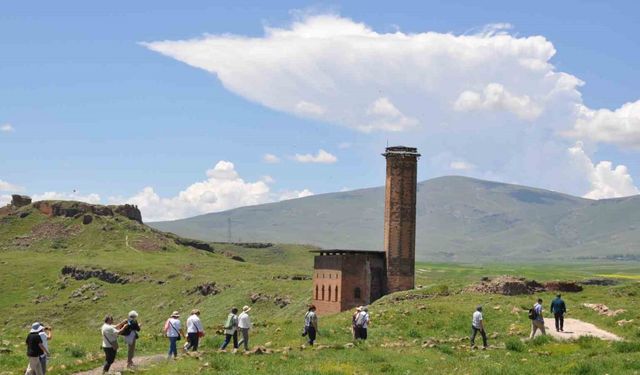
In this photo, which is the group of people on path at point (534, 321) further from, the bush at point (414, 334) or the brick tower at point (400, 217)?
the brick tower at point (400, 217)

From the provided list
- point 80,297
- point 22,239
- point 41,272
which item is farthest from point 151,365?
point 22,239

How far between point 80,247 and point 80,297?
112 ft

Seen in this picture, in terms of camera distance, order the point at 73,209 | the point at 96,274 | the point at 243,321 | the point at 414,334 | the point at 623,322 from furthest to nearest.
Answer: the point at 73,209, the point at 96,274, the point at 623,322, the point at 414,334, the point at 243,321

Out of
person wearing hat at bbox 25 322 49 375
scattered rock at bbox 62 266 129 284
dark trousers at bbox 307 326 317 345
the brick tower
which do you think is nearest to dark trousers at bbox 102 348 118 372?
person wearing hat at bbox 25 322 49 375

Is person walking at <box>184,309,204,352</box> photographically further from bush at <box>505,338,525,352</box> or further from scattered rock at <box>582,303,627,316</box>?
scattered rock at <box>582,303,627,316</box>

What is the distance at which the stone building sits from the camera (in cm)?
7175

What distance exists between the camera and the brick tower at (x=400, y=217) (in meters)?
73.1

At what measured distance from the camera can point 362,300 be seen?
2817 inches

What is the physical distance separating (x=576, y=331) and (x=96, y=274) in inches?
3857

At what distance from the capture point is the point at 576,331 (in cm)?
3669

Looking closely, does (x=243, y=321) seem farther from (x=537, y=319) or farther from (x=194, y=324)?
(x=537, y=319)

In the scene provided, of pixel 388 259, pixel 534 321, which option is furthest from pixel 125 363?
pixel 388 259

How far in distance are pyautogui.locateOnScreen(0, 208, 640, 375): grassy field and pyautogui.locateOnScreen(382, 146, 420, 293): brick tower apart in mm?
8783

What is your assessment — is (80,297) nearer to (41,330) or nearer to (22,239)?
(22,239)
